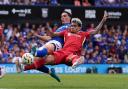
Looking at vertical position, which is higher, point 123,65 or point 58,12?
point 58,12

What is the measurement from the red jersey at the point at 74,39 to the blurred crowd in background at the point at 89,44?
12.1 metres

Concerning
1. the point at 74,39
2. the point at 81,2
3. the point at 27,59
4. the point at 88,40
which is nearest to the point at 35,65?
the point at 27,59

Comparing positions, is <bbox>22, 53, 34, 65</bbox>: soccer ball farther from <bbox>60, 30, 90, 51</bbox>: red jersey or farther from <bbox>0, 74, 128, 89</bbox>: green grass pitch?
<bbox>60, 30, 90, 51</bbox>: red jersey

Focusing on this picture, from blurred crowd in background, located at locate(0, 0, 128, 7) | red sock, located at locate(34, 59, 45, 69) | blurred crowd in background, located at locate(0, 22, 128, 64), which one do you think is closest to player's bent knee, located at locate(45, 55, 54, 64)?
red sock, located at locate(34, 59, 45, 69)

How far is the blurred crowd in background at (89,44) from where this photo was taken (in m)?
29.3

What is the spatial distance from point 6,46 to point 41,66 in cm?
1376

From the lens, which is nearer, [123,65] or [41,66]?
[41,66]

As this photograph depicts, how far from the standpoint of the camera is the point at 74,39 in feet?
54.3

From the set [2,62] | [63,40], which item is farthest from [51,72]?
[2,62]

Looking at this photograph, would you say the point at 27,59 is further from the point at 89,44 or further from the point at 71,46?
the point at 89,44

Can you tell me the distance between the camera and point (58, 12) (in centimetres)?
3312

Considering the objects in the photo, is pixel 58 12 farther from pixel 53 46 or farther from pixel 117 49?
pixel 53 46

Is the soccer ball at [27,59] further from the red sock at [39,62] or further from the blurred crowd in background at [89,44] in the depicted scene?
the blurred crowd in background at [89,44]

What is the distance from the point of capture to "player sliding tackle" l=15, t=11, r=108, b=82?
1570 centimetres
